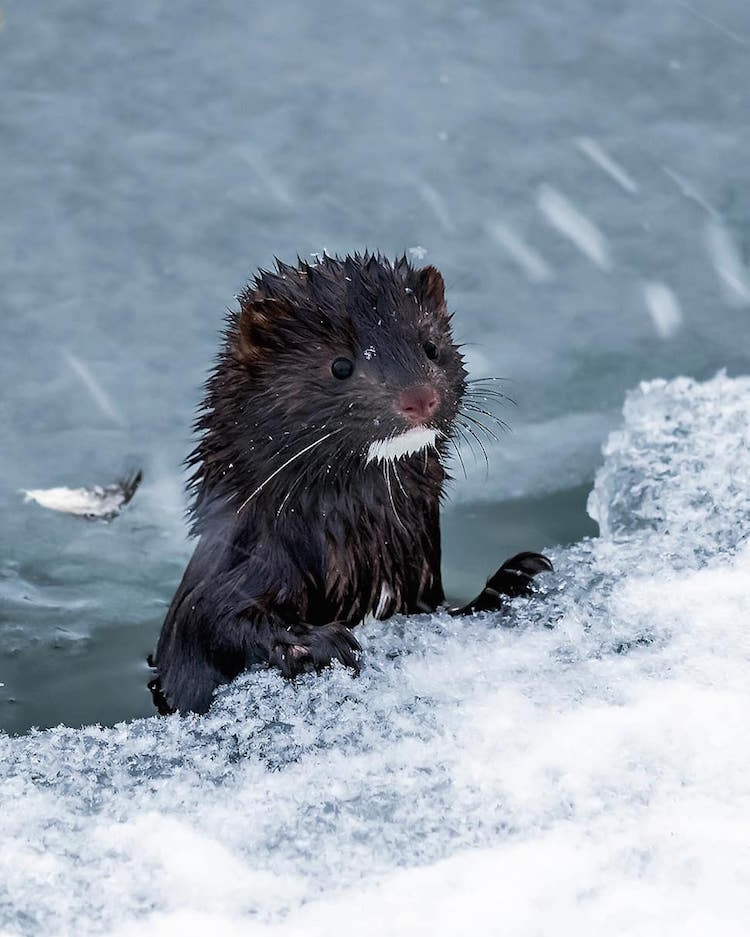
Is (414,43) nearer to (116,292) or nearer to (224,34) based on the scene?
(224,34)

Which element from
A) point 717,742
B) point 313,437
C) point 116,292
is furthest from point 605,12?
point 717,742

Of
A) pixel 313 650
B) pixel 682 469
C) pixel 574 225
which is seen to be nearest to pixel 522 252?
pixel 574 225

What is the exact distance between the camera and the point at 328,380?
425cm

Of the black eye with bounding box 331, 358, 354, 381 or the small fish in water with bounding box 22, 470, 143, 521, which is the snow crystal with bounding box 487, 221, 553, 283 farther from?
the black eye with bounding box 331, 358, 354, 381

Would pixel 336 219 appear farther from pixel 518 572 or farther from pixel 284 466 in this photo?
pixel 284 466

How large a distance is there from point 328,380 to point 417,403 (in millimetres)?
288

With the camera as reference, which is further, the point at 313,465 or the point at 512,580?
the point at 512,580

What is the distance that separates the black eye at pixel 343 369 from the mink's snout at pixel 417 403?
0.18 metres

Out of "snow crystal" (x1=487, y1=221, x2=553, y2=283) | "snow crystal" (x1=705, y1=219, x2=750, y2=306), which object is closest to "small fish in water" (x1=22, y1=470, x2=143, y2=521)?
"snow crystal" (x1=487, y1=221, x2=553, y2=283)

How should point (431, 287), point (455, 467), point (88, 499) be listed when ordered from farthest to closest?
1. point (455, 467)
2. point (88, 499)
3. point (431, 287)

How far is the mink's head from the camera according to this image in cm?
420

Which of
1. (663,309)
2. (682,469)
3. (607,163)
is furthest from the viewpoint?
(607,163)

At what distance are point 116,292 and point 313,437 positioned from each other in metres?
3.65

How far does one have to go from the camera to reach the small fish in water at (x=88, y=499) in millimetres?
6457
